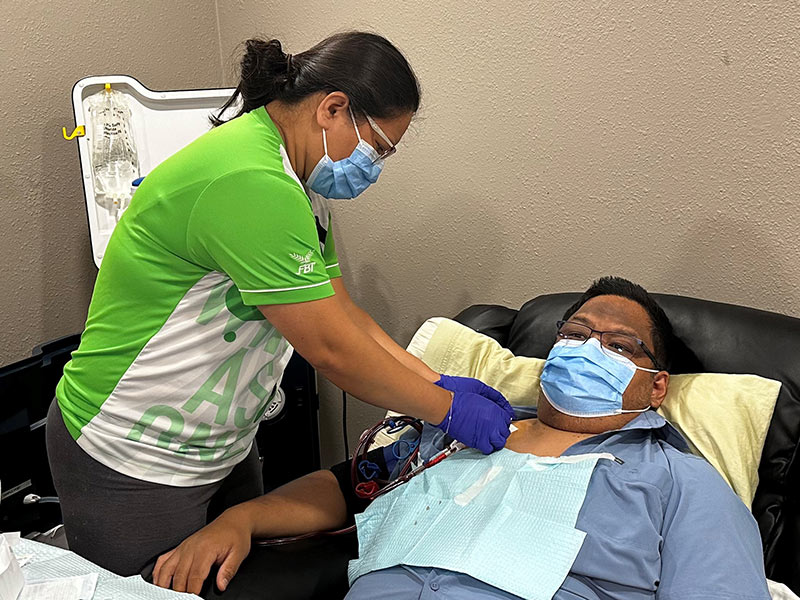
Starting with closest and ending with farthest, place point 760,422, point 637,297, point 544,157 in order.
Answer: point 760,422, point 637,297, point 544,157

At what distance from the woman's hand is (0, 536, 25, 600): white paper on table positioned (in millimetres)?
318

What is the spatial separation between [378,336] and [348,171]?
0.48 m

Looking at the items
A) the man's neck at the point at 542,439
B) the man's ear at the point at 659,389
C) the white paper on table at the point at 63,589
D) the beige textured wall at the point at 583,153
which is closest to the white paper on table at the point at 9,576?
the white paper on table at the point at 63,589

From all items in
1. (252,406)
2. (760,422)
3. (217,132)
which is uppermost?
(217,132)

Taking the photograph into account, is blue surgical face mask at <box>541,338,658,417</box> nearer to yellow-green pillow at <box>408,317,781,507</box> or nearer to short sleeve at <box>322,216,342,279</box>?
yellow-green pillow at <box>408,317,781,507</box>

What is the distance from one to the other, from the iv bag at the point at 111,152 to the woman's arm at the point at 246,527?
38.5 inches

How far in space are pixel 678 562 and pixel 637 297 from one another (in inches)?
21.6

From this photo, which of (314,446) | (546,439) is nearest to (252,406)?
(546,439)

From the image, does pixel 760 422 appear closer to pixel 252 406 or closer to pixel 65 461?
pixel 252 406

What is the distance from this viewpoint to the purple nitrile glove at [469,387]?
1.49 metres

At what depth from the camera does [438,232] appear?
2.20 m

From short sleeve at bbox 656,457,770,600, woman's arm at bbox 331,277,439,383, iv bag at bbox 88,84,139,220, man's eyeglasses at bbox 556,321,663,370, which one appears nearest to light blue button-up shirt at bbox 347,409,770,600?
short sleeve at bbox 656,457,770,600

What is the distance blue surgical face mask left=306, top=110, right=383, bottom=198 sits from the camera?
124 cm

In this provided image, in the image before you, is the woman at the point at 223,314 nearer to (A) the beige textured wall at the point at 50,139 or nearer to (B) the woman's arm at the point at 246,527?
(B) the woman's arm at the point at 246,527
